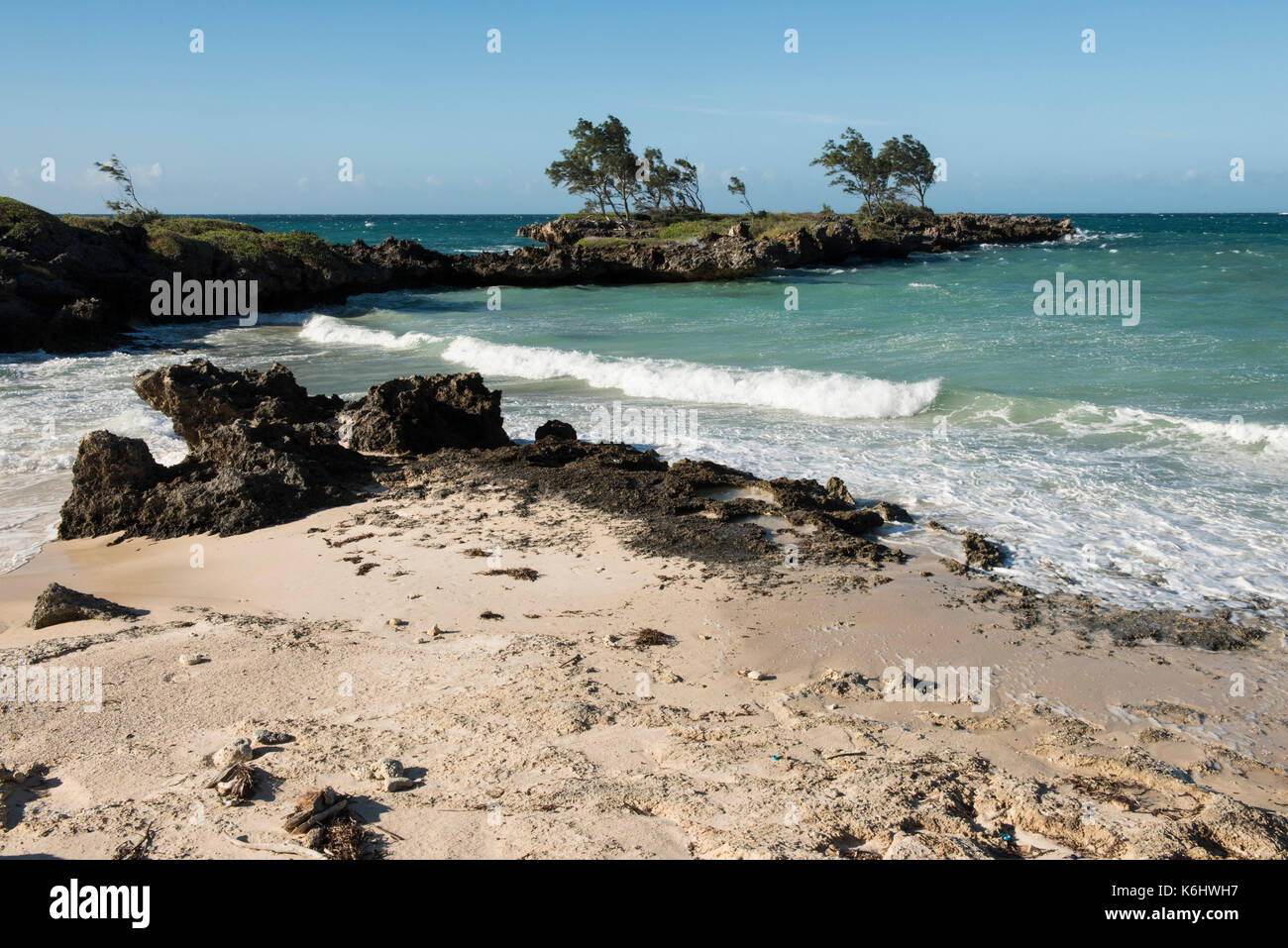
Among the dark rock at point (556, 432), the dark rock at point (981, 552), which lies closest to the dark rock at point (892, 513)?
the dark rock at point (981, 552)

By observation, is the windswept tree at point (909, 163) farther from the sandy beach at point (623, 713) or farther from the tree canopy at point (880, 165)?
the sandy beach at point (623, 713)

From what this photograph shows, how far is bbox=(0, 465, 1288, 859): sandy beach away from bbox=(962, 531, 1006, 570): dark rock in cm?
23

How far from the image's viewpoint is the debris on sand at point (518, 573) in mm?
7589

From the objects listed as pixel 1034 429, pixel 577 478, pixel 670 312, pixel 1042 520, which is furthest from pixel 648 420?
pixel 670 312

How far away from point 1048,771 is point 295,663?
15.5 feet

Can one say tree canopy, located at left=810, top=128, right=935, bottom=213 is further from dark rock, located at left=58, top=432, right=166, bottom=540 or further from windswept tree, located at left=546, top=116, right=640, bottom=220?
dark rock, located at left=58, top=432, right=166, bottom=540

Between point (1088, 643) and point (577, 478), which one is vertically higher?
point (577, 478)

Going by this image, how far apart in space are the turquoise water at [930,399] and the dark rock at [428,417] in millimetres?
1452

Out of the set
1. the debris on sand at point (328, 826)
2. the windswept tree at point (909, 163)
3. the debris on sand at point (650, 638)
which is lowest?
the debris on sand at point (328, 826)

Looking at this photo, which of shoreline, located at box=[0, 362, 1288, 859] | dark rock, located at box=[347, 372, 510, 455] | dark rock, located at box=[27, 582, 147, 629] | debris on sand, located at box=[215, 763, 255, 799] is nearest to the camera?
shoreline, located at box=[0, 362, 1288, 859]

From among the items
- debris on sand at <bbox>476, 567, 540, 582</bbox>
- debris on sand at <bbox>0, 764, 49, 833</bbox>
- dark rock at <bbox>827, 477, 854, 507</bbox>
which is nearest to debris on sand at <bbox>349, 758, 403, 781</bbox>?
debris on sand at <bbox>0, 764, 49, 833</bbox>

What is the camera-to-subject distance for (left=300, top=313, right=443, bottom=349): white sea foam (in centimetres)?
2466
